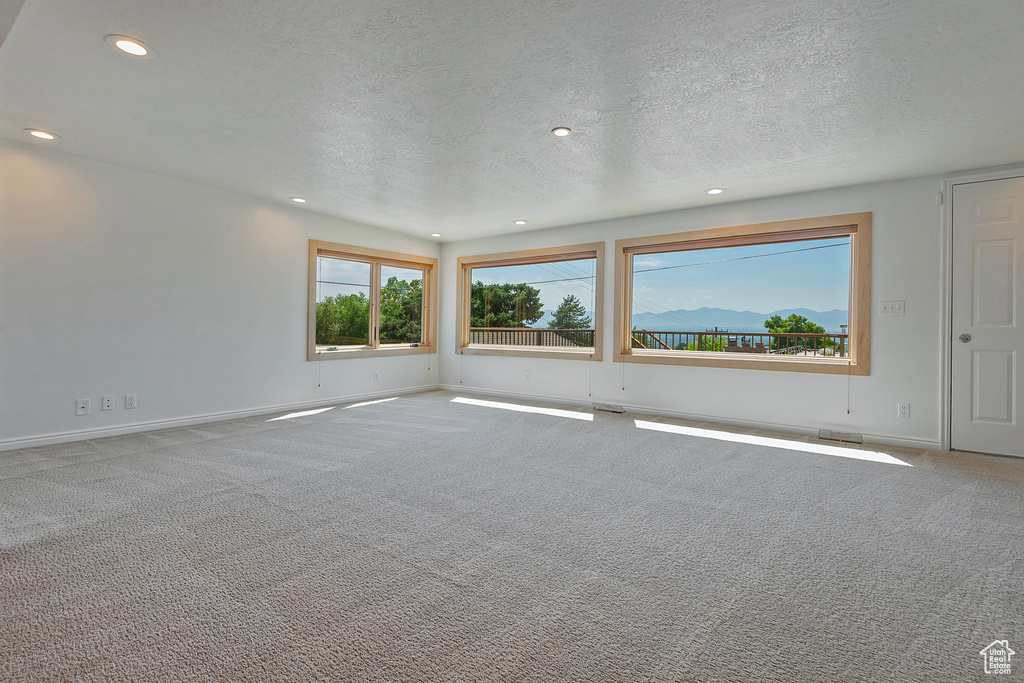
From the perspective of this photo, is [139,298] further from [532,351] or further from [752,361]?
[752,361]

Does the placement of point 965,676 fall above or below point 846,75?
below

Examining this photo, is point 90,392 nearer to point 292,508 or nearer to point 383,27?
point 292,508

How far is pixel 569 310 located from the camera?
677 centimetres

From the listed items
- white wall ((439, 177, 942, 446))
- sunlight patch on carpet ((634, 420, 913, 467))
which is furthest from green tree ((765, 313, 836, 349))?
sunlight patch on carpet ((634, 420, 913, 467))

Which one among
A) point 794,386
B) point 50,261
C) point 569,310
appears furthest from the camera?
point 569,310

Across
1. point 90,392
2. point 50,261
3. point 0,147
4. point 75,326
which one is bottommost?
point 90,392

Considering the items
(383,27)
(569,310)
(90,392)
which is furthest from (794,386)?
(90,392)

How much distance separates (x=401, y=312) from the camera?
7.30 metres

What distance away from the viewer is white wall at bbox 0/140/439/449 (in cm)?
383

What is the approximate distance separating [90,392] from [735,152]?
5724 millimetres

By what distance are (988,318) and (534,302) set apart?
190 inches

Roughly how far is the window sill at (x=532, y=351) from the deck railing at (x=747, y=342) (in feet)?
2.18

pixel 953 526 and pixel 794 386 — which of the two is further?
pixel 794 386

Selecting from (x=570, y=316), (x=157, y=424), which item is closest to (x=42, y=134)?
(x=157, y=424)
